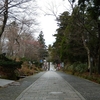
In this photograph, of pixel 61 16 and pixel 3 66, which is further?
pixel 61 16

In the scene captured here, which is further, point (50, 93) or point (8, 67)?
point (8, 67)

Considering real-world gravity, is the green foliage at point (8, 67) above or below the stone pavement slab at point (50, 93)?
above

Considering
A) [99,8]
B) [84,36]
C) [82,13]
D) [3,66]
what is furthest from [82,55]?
[99,8]

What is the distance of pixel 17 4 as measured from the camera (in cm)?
1675

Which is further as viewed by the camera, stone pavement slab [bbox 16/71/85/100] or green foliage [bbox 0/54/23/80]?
green foliage [bbox 0/54/23/80]

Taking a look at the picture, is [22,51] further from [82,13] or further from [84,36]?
[82,13]

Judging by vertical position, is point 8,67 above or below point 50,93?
above

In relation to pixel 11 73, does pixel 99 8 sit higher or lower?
higher

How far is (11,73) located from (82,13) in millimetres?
10138

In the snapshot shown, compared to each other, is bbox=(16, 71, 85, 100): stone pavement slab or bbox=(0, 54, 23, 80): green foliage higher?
bbox=(0, 54, 23, 80): green foliage

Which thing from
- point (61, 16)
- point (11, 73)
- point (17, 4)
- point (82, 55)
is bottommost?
point (11, 73)

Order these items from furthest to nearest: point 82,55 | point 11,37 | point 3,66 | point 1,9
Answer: point 11,37 → point 82,55 → point 3,66 → point 1,9

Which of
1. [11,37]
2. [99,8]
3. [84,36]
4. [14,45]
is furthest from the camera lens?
[14,45]

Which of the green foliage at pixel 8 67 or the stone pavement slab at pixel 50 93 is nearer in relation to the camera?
the stone pavement slab at pixel 50 93
